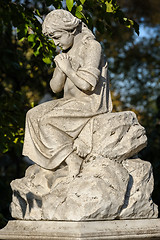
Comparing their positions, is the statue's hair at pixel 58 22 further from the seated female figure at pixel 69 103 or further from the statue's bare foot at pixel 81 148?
the statue's bare foot at pixel 81 148

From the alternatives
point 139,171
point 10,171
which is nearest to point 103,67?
point 139,171

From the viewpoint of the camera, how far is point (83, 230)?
4.59 m

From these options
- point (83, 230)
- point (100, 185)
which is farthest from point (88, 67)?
point (83, 230)

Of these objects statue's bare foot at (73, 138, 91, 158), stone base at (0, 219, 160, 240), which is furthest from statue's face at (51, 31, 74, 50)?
stone base at (0, 219, 160, 240)

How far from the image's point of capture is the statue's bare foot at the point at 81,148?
5.21 metres

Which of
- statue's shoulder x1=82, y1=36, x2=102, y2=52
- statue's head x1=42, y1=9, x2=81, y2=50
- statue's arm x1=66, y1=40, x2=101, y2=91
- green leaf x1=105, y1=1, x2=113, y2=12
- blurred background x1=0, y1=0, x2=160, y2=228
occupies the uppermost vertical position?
statue's head x1=42, y1=9, x2=81, y2=50

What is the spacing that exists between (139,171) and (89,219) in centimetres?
89

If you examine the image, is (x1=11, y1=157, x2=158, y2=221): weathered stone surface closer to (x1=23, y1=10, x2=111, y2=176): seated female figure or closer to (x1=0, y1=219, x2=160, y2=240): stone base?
(x1=0, y1=219, x2=160, y2=240): stone base

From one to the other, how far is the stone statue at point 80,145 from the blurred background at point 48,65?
52.0 inches

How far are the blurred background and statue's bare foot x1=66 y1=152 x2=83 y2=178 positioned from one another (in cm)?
215

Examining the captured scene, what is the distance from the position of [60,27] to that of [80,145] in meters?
1.27

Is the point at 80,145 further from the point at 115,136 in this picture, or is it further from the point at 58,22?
the point at 58,22

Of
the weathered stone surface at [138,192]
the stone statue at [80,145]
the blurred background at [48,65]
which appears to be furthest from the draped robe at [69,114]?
the blurred background at [48,65]

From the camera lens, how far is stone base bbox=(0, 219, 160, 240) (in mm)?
4617
